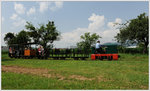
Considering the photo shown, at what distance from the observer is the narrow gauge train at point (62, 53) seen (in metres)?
18.1

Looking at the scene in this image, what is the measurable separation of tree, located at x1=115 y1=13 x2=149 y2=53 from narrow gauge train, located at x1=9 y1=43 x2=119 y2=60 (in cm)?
1786

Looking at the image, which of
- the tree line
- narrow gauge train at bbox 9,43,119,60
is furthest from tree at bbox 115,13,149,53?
narrow gauge train at bbox 9,43,119,60

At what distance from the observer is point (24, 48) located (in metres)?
24.1

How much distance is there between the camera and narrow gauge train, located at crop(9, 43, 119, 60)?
713 inches

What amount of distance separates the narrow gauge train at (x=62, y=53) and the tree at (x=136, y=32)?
1786cm

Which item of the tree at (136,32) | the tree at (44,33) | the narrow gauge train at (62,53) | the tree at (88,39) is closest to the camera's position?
the narrow gauge train at (62,53)

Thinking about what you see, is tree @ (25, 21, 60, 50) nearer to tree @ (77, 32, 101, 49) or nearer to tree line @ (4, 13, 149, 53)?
tree line @ (4, 13, 149, 53)

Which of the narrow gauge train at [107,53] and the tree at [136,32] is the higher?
the tree at [136,32]

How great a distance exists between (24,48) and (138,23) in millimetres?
24654

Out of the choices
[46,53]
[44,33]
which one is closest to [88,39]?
[44,33]

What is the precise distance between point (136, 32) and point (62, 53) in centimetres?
2084

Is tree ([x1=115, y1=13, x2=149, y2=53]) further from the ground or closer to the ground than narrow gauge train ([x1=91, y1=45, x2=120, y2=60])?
further from the ground

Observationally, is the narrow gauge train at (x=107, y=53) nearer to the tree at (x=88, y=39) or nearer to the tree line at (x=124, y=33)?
the tree line at (x=124, y=33)

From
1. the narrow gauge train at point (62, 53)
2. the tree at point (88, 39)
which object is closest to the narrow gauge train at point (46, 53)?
the narrow gauge train at point (62, 53)
